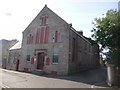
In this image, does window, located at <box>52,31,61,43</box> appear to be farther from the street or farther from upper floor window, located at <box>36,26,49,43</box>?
the street

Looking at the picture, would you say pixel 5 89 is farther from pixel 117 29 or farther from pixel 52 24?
pixel 52 24

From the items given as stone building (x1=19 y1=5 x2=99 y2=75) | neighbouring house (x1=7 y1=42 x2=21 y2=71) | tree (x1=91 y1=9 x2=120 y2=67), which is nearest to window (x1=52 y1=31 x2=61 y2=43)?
stone building (x1=19 y1=5 x2=99 y2=75)

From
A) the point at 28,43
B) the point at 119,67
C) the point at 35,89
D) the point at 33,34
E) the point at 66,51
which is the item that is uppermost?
the point at 33,34

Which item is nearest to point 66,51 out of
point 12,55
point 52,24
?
point 52,24

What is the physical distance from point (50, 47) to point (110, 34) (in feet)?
35.8

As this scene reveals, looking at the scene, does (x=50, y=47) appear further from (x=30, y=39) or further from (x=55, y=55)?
(x=30, y=39)

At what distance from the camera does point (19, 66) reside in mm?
26641

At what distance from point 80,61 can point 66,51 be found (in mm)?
6477

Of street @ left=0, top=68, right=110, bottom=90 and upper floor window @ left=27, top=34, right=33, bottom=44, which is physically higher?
upper floor window @ left=27, top=34, right=33, bottom=44

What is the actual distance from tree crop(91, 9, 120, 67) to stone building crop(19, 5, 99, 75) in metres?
5.15

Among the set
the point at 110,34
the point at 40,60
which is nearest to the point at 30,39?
the point at 40,60

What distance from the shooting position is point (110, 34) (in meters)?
14.0

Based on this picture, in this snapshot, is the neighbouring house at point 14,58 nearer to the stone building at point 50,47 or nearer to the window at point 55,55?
the stone building at point 50,47

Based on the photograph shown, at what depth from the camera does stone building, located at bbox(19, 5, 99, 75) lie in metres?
20.9
